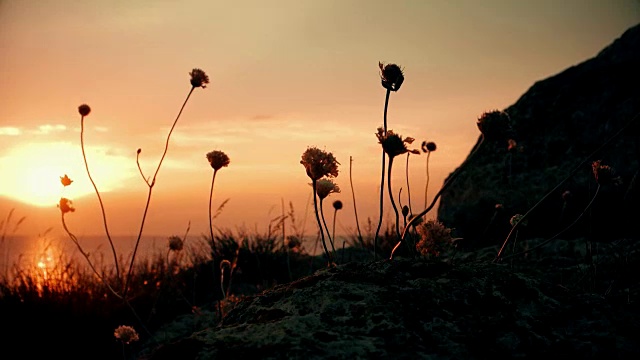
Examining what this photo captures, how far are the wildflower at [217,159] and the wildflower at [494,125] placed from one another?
2.24 meters

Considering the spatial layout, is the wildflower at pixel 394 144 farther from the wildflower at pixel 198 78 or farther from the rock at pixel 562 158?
the rock at pixel 562 158

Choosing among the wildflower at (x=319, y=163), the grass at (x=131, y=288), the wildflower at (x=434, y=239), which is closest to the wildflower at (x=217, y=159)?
the grass at (x=131, y=288)

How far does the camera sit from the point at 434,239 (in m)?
2.93

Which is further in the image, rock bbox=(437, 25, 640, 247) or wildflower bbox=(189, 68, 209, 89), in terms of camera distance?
rock bbox=(437, 25, 640, 247)

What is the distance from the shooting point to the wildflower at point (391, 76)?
2486 mm

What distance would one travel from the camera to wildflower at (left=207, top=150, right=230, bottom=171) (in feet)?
13.5

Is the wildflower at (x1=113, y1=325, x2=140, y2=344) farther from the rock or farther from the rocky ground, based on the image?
the rock

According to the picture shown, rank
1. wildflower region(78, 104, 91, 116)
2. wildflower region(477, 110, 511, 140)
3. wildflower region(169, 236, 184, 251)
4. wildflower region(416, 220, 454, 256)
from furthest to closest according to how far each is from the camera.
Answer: wildflower region(169, 236, 184, 251), wildflower region(78, 104, 91, 116), wildflower region(416, 220, 454, 256), wildflower region(477, 110, 511, 140)

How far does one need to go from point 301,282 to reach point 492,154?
7691mm

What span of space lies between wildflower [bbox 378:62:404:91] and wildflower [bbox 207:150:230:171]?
6.27 feet

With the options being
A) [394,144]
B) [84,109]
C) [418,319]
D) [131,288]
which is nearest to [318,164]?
[394,144]

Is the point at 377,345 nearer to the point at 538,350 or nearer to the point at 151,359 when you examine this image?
the point at 538,350

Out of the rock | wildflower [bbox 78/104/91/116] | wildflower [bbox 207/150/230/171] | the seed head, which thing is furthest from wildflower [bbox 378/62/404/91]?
the rock

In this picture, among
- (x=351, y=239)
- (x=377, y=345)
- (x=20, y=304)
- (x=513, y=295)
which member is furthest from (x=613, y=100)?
(x=20, y=304)
